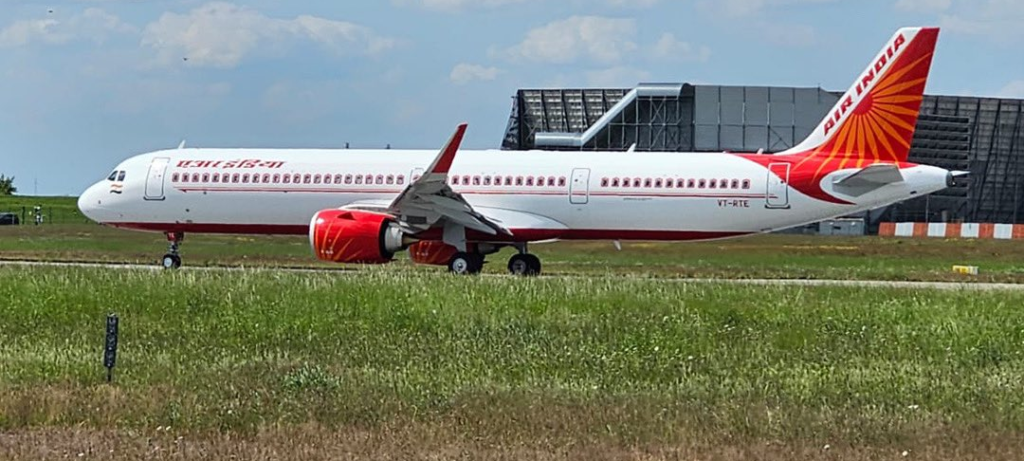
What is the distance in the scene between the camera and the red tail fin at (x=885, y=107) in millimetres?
31812

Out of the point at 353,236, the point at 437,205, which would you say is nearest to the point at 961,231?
the point at 437,205

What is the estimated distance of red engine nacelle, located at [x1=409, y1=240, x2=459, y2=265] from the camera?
32938 millimetres

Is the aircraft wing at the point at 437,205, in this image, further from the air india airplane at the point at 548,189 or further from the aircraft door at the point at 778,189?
the aircraft door at the point at 778,189

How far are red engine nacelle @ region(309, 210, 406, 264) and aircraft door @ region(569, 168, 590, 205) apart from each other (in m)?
4.38

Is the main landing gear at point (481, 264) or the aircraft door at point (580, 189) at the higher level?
the aircraft door at point (580, 189)

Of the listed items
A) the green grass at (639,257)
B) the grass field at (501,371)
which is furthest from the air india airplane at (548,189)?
the grass field at (501,371)

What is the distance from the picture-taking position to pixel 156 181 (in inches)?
1390

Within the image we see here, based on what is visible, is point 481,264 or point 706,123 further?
point 706,123

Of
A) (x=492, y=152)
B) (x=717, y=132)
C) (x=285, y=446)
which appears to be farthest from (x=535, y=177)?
(x=717, y=132)

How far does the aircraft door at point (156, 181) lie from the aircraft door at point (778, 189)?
15076 mm

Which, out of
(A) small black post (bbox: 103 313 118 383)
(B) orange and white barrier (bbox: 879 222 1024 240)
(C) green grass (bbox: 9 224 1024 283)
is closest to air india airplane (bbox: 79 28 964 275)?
(C) green grass (bbox: 9 224 1024 283)

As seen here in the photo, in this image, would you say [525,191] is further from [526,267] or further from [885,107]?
[885,107]

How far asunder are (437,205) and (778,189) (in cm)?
789

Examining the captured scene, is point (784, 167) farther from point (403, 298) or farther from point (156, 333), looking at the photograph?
point (156, 333)
